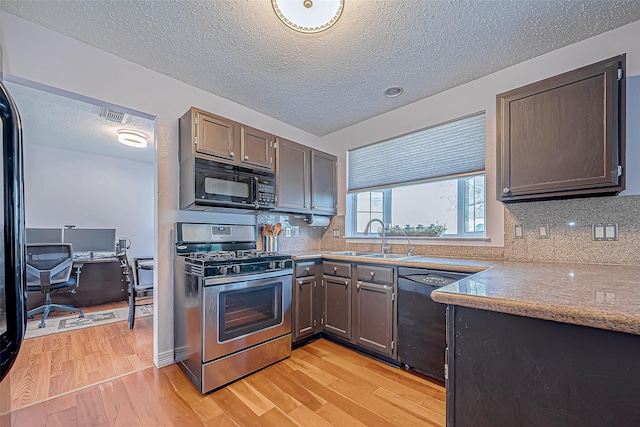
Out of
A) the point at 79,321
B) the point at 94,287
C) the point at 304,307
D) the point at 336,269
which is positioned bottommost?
the point at 79,321

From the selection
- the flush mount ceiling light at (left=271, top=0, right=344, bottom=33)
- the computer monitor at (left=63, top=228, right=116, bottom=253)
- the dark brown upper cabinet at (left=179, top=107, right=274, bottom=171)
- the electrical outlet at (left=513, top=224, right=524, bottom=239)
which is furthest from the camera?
the computer monitor at (left=63, top=228, right=116, bottom=253)

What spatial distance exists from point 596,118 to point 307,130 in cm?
278

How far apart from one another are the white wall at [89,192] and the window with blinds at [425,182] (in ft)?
14.0

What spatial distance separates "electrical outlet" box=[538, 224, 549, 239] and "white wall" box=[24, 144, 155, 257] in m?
6.03

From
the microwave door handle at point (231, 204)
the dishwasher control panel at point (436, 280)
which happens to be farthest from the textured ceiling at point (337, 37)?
the dishwasher control panel at point (436, 280)

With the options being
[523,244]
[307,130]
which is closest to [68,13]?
[307,130]

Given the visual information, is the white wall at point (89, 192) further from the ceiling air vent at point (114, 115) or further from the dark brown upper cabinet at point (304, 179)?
the dark brown upper cabinet at point (304, 179)

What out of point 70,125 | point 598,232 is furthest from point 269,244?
point 70,125

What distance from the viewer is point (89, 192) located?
4703 mm

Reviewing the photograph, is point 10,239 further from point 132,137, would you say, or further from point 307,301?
point 132,137

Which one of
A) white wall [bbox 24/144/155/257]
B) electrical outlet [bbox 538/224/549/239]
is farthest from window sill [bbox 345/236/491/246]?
white wall [bbox 24/144/155/257]

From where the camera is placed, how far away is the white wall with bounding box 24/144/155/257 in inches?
167

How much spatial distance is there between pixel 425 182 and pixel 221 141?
6.65ft

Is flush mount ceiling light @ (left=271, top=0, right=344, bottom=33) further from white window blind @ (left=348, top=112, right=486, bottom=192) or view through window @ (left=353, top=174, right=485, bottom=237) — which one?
view through window @ (left=353, top=174, right=485, bottom=237)
